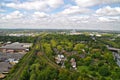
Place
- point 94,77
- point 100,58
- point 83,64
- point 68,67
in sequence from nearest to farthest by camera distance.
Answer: point 94,77
point 68,67
point 83,64
point 100,58

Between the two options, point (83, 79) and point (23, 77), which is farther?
point (23, 77)

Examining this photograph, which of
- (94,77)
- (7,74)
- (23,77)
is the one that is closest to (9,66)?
(7,74)

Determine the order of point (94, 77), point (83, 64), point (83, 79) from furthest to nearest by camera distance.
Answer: point (83, 64) → point (94, 77) → point (83, 79)

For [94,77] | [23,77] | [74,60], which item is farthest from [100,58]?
[23,77]

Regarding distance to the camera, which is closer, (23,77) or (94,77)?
(23,77)

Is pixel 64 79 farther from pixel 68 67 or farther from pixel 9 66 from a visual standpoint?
pixel 9 66

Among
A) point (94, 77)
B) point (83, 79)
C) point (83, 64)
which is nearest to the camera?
point (83, 79)

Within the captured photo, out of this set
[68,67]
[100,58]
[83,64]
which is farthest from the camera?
[100,58]

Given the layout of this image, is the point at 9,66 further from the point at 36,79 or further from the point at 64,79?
the point at 64,79
